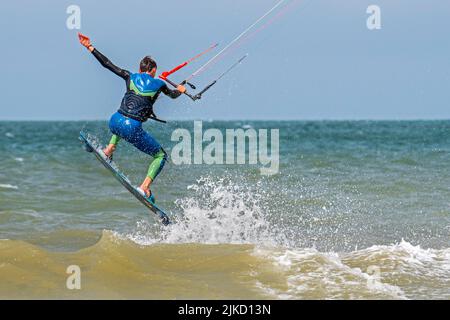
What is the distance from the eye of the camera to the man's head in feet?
33.0

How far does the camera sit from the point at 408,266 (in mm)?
9227

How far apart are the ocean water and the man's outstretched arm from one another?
897mm

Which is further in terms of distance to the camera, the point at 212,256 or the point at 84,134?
the point at 84,134

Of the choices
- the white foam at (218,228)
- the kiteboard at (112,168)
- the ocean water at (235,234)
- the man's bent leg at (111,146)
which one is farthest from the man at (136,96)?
the white foam at (218,228)

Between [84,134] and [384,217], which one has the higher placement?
[84,134]

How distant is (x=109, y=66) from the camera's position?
9969 mm

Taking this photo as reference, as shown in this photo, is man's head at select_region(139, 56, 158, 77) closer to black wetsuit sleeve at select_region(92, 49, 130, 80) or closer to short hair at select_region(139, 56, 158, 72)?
short hair at select_region(139, 56, 158, 72)

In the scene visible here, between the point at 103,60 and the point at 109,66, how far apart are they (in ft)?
0.38

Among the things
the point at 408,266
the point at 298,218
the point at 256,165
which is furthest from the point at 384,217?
the point at 256,165

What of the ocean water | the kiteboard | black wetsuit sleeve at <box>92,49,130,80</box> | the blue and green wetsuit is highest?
black wetsuit sleeve at <box>92,49,130,80</box>

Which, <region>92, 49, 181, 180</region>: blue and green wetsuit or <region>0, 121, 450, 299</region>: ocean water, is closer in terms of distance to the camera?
<region>0, 121, 450, 299</region>: ocean water

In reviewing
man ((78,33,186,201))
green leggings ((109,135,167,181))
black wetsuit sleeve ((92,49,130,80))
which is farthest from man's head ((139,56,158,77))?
green leggings ((109,135,167,181))

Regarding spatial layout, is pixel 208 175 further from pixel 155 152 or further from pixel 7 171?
pixel 155 152
